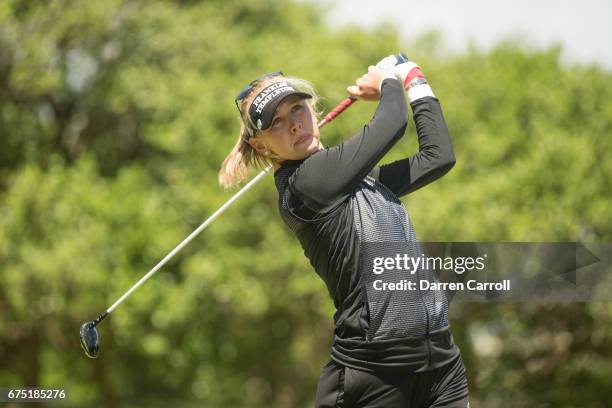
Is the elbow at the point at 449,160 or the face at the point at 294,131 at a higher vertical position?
the face at the point at 294,131

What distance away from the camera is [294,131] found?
280 centimetres

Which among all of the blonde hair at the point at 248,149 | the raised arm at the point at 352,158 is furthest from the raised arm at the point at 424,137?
the blonde hair at the point at 248,149

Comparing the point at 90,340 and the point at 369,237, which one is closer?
the point at 369,237

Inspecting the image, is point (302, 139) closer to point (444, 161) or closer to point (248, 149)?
point (248, 149)

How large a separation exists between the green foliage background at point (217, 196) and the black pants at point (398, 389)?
12.6m

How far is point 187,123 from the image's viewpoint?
18.4 m

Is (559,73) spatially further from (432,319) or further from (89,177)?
(432,319)

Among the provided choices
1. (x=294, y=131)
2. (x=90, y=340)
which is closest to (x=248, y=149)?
(x=294, y=131)

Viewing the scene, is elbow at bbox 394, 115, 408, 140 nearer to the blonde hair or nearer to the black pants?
the blonde hair

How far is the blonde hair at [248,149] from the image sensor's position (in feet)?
9.41

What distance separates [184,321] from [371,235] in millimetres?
15105

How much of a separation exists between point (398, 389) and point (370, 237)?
1.68 feet

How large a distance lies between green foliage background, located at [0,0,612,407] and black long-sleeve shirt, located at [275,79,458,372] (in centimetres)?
1257

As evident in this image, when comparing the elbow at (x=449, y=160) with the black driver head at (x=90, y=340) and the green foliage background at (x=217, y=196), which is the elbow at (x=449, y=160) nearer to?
the black driver head at (x=90, y=340)
